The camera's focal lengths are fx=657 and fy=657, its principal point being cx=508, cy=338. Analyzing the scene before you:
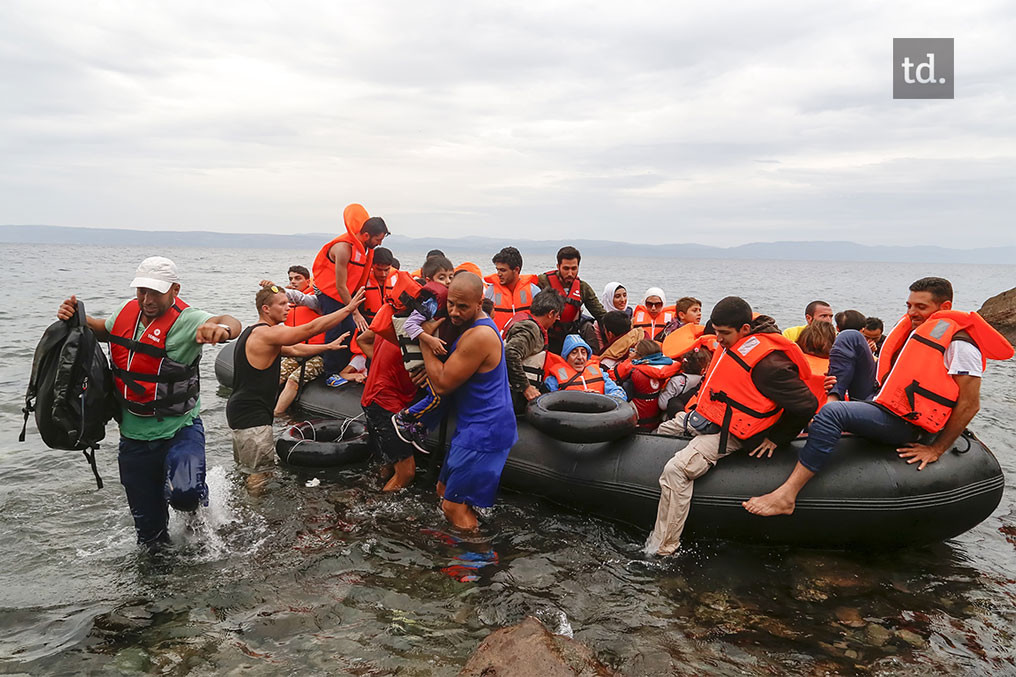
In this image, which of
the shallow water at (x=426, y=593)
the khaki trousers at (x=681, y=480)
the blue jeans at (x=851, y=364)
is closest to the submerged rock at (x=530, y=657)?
the shallow water at (x=426, y=593)

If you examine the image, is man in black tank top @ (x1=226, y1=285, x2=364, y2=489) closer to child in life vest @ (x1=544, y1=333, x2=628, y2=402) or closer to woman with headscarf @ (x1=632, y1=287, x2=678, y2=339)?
child in life vest @ (x1=544, y1=333, x2=628, y2=402)

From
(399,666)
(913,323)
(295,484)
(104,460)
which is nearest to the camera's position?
(399,666)

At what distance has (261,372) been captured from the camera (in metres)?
5.75

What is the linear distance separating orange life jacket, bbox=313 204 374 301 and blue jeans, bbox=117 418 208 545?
13.4ft

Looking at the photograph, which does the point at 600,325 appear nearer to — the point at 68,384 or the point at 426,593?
the point at 426,593

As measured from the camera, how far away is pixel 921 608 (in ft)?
15.2

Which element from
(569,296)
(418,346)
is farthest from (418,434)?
(569,296)

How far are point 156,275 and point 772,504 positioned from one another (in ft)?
15.0

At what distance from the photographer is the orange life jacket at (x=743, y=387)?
183 inches

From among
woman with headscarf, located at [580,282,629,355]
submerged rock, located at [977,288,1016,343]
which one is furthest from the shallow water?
submerged rock, located at [977,288,1016,343]

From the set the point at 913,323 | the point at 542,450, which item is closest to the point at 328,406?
the point at 542,450

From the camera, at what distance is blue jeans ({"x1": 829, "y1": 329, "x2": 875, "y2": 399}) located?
6.13 m

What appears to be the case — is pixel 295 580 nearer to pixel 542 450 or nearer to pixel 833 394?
pixel 542 450

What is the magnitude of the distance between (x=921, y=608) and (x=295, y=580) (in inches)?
176
